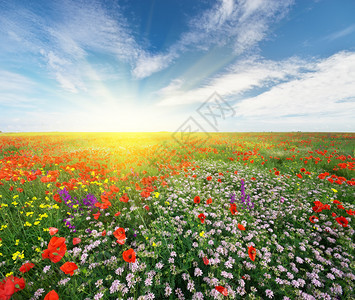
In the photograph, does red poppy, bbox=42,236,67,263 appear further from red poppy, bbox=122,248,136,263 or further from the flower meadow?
red poppy, bbox=122,248,136,263

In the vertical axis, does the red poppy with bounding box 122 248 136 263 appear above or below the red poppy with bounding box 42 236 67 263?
below

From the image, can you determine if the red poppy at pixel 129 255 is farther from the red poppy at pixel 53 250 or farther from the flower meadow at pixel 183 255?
the red poppy at pixel 53 250

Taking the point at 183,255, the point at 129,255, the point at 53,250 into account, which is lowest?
the point at 183,255

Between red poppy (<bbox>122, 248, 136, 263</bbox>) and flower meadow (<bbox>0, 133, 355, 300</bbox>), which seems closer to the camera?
red poppy (<bbox>122, 248, 136, 263</bbox>)

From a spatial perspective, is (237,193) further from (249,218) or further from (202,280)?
(202,280)

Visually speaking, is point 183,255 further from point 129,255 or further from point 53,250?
point 53,250

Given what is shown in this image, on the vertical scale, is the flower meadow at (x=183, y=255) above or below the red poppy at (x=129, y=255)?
below

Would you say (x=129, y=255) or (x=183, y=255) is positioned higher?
(x=129, y=255)

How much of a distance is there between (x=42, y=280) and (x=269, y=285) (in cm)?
326

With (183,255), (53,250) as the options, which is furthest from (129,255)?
(183,255)

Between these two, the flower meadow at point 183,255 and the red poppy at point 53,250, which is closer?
the red poppy at point 53,250

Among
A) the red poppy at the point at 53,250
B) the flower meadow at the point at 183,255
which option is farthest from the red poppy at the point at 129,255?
the red poppy at the point at 53,250

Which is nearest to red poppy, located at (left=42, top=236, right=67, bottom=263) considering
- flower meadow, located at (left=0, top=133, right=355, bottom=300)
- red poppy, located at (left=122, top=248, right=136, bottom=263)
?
flower meadow, located at (left=0, top=133, right=355, bottom=300)

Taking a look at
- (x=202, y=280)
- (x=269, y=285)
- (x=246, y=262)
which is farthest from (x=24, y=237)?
(x=269, y=285)
